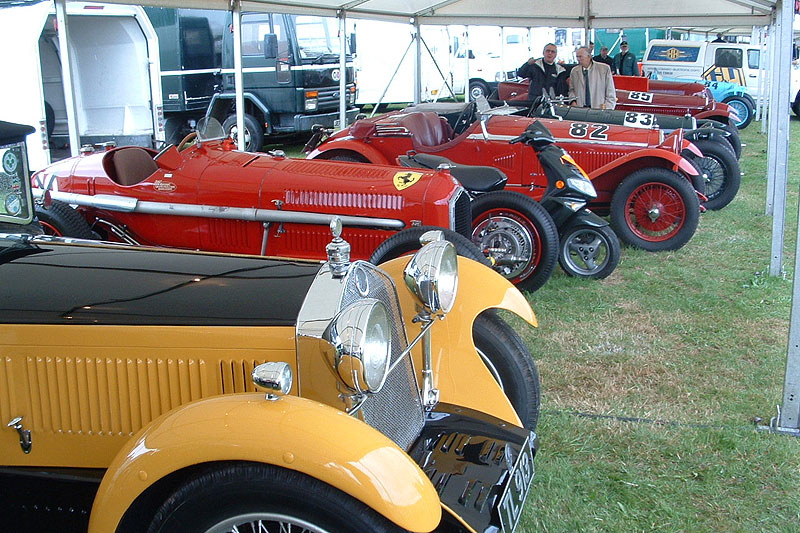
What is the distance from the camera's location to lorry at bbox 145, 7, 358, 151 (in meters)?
12.1

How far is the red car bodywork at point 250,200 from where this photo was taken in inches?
194

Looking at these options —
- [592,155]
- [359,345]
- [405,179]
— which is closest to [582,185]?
[592,155]

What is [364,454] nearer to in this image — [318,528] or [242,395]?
[318,528]

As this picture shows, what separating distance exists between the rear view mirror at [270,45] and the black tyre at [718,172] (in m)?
6.72

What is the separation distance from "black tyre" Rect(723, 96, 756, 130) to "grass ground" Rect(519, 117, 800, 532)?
441 inches

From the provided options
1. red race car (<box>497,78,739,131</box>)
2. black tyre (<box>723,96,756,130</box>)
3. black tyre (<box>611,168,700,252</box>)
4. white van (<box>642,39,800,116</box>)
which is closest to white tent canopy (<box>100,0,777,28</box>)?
red race car (<box>497,78,739,131</box>)

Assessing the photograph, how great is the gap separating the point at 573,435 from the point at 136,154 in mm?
3915

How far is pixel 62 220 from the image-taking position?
4938 millimetres

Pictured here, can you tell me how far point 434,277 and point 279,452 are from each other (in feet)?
3.22

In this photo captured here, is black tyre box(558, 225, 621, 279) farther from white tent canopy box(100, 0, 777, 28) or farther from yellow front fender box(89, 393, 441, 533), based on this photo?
white tent canopy box(100, 0, 777, 28)

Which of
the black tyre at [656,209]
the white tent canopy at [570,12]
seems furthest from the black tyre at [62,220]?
the white tent canopy at [570,12]

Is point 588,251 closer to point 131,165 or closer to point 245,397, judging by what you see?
point 131,165

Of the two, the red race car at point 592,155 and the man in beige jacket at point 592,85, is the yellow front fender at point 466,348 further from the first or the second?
the man in beige jacket at point 592,85

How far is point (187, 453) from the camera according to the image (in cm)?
185
